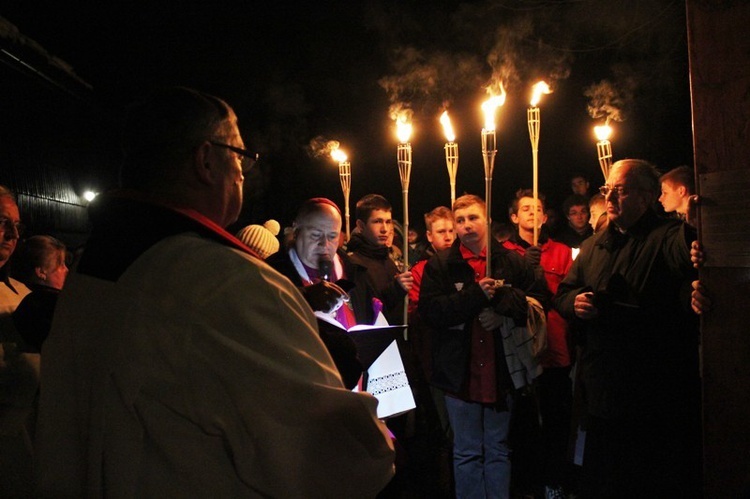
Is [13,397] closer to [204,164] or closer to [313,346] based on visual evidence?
[204,164]

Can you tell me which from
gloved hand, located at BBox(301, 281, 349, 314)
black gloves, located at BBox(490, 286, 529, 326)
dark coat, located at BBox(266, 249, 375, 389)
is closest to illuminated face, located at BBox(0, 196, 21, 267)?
dark coat, located at BBox(266, 249, 375, 389)

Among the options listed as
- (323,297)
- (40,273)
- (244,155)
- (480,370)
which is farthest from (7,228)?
(480,370)

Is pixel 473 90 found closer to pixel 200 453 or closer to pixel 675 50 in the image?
pixel 675 50

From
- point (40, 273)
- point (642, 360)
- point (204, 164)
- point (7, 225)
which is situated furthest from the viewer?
point (642, 360)

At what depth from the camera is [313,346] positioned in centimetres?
140

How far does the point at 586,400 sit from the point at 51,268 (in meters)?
3.75

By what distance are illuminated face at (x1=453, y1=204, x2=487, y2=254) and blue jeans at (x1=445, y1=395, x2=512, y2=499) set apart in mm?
1338

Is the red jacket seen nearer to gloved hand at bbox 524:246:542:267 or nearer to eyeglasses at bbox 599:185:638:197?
gloved hand at bbox 524:246:542:267

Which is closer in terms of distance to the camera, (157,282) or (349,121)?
(157,282)

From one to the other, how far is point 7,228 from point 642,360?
3881 mm

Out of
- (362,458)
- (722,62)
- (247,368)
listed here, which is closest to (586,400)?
(722,62)

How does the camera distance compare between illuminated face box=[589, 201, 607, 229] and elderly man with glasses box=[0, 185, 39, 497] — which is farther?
illuminated face box=[589, 201, 607, 229]

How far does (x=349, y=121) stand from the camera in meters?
12.8

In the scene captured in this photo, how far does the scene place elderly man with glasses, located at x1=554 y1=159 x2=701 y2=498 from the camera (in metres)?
3.51
